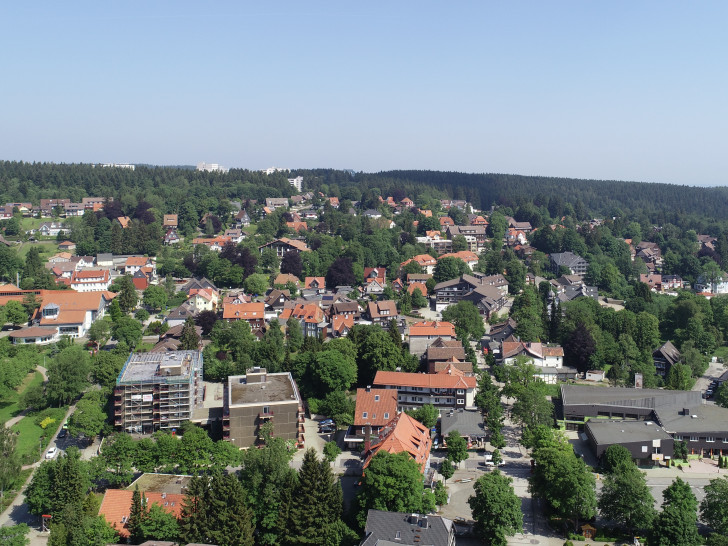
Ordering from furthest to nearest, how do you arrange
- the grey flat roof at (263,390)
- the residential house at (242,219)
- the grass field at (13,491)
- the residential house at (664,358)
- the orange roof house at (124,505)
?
the residential house at (242,219) < the residential house at (664,358) < the grey flat roof at (263,390) < the grass field at (13,491) < the orange roof house at (124,505)

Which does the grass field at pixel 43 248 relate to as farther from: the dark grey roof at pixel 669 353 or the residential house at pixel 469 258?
the dark grey roof at pixel 669 353

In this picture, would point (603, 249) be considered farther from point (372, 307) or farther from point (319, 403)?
point (319, 403)

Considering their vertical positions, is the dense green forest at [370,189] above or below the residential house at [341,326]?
above

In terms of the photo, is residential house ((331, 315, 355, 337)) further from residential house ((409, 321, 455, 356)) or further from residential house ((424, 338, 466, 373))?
residential house ((424, 338, 466, 373))

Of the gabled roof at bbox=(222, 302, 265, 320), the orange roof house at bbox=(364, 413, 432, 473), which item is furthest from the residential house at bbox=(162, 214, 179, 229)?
the orange roof house at bbox=(364, 413, 432, 473)

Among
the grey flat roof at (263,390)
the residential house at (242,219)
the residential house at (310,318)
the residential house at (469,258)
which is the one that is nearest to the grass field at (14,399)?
the grey flat roof at (263,390)

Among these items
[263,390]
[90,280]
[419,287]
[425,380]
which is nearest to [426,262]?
[419,287]

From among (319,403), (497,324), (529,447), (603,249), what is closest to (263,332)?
(319,403)
